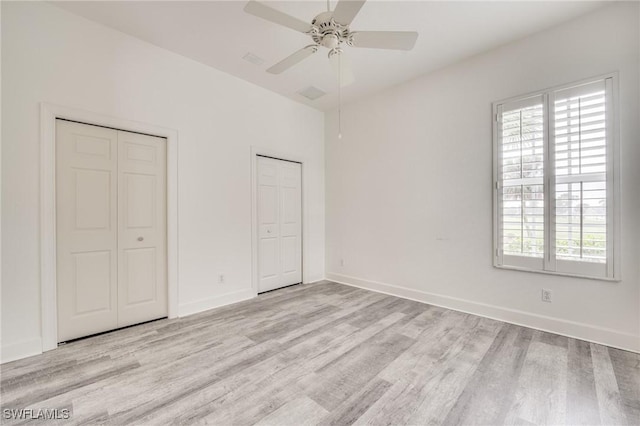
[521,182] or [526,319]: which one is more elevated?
[521,182]

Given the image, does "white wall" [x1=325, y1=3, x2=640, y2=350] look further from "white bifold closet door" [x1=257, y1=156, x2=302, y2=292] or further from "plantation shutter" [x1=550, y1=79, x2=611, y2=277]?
"white bifold closet door" [x1=257, y1=156, x2=302, y2=292]

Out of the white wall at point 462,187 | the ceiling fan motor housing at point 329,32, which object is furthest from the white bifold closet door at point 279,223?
the ceiling fan motor housing at point 329,32

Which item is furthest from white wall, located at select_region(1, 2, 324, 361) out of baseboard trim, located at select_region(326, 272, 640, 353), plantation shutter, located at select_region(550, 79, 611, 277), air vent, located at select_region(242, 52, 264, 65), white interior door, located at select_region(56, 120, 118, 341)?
plantation shutter, located at select_region(550, 79, 611, 277)

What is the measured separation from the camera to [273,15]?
189cm

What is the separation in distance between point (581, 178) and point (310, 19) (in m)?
2.99

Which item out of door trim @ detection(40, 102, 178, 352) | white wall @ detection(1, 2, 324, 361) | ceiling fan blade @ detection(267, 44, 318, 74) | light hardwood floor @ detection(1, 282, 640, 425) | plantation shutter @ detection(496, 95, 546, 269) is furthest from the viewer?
plantation shutter @ detection(496, 95, 546, 269)

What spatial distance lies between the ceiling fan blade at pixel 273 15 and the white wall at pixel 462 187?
236cm

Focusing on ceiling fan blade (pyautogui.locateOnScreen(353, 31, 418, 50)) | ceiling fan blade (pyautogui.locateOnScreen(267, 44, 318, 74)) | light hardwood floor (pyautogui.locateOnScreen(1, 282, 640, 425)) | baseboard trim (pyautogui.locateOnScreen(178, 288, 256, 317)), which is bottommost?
light hardwood floor (pyautogui.locateOnScreen(1, 282, 640, 425))

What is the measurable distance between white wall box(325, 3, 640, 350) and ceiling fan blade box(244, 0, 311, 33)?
2362 mm

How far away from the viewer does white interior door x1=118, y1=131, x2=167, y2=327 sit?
2930mm

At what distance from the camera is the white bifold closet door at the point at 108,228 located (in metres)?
2.60

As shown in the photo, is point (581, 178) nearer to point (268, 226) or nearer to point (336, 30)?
point (336, 30)

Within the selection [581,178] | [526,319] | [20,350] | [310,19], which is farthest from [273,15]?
[526,319]

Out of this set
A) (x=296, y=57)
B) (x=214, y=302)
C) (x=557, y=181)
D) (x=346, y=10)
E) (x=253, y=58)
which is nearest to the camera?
(x=346, y=10)
